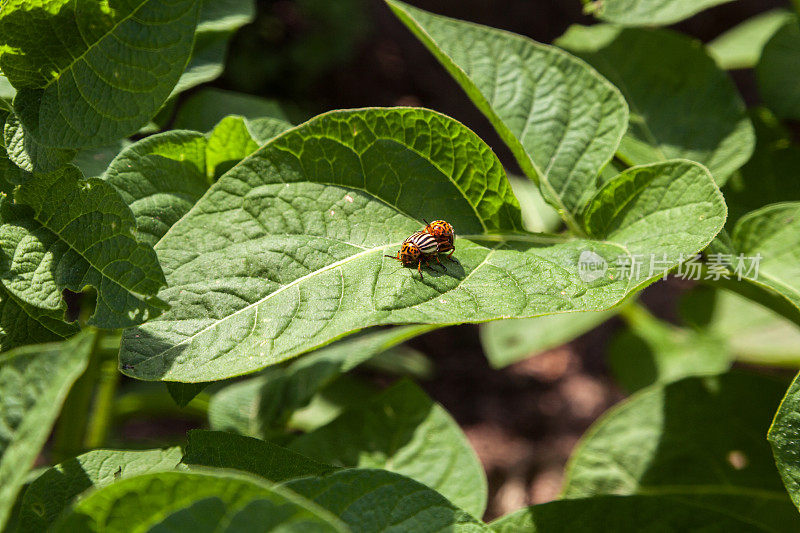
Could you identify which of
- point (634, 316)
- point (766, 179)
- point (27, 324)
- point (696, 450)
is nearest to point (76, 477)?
point (27, 324)

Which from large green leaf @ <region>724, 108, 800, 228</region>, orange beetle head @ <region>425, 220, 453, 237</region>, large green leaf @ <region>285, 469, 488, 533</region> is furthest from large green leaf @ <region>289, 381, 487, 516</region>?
large green leaf @ <region>724, 108, 800, 228</region>

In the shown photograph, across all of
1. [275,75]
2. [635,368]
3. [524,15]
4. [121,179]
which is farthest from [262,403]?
[524,15]

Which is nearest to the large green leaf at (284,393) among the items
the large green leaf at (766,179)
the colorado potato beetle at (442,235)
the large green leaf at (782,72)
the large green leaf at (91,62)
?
the colorado potato beetle at (442,235)

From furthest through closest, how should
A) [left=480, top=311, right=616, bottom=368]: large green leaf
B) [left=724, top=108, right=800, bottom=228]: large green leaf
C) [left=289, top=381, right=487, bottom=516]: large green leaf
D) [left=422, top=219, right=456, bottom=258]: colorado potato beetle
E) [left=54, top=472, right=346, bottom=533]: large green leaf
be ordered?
[left=480, top=311, right=616, bottom=368]: large green leaf < [left=724, top=108, right=800, bottom=228]: large green leaf < [left=289, top=381, right=487, bottom=516]: large green leaf < [left=422, top=219, right=456, bottom=258]: colorado potato beetle < [left=54, top=472, right=346, bottom=533]: large green leaf

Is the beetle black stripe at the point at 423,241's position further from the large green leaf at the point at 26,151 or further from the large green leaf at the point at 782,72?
the large green leaf at the point at 782,72

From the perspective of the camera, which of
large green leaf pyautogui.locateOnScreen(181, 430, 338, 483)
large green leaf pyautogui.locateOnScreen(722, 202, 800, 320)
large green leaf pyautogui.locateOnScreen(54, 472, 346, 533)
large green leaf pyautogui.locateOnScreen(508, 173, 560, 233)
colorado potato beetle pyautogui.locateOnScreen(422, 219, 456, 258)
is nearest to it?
large green leaf pyautogui.locateOnScreen(54, 472, 346, 533)

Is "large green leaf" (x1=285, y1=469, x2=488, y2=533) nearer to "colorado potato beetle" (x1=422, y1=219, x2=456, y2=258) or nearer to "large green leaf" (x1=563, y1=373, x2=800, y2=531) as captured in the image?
"colorado potato beetle" (x1=422, y1=219, x2=456, y2=258)
